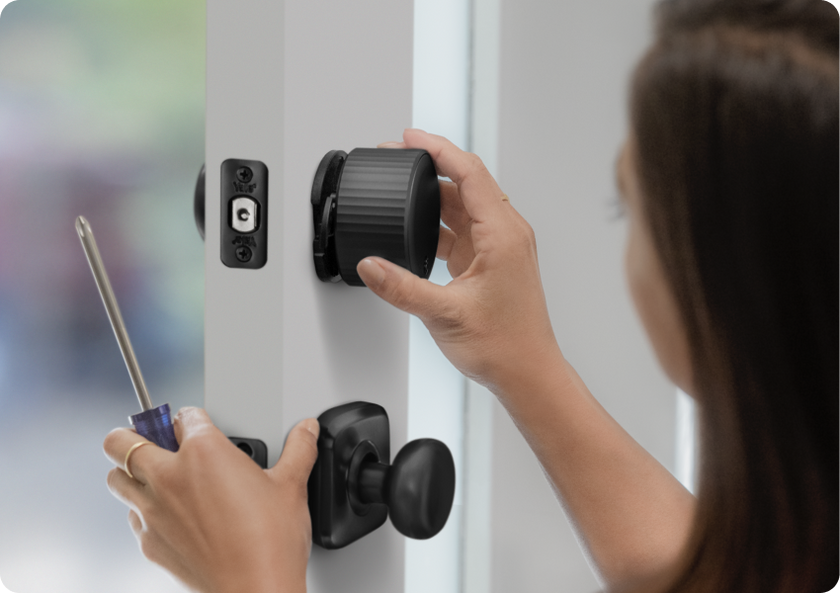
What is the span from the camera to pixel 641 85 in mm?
427

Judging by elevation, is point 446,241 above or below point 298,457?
above

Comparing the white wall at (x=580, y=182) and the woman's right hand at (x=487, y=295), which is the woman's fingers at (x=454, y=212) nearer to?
the woman's right hand at (x=487, y=295)

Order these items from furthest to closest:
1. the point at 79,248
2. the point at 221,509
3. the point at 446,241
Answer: the point at 79,248 < the point at 446,241 < the point at 221,509

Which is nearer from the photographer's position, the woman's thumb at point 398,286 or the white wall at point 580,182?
the woman's thumb at point 398,286

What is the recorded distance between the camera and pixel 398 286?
0.35 m

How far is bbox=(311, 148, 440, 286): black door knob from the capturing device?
0.34 m

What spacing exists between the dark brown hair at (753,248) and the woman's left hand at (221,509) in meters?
0.31

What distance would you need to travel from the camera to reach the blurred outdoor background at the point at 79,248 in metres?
0.60

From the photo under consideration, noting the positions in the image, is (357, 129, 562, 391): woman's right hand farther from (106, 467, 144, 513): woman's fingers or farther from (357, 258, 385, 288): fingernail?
(106, 467, 144, 513): woman's fingers

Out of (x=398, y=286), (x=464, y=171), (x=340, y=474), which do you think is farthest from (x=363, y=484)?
(x=464, y=171)

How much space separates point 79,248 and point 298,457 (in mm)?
462

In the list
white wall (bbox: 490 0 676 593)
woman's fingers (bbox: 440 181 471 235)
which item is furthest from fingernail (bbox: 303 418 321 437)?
white wall (bbox: 490 0 676 593)

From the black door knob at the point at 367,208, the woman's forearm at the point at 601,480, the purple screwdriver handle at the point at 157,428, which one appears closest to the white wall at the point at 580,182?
the woman's forearm at the point at 601,480

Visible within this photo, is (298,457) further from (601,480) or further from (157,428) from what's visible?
(601,480)
